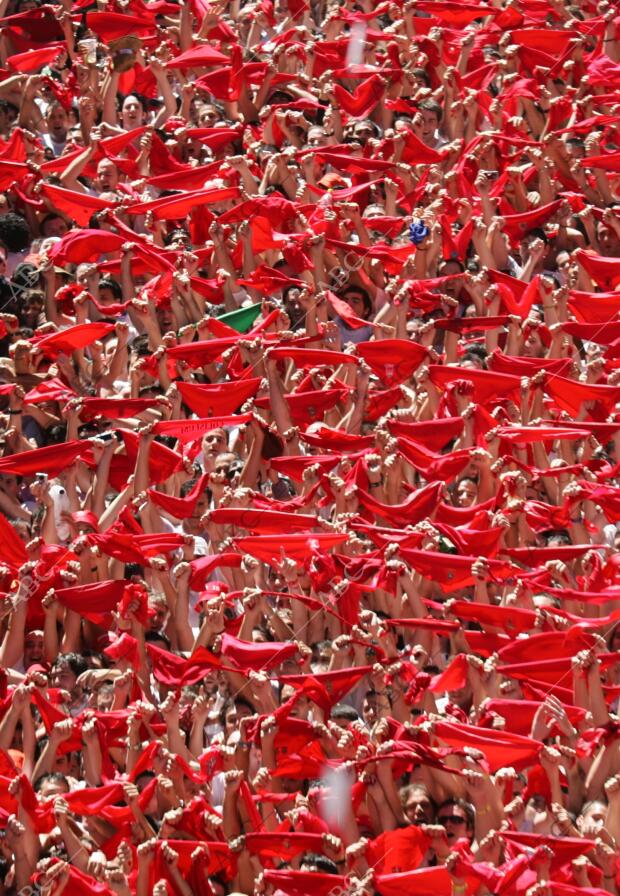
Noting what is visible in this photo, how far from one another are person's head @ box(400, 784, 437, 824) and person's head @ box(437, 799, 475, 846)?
4 cm

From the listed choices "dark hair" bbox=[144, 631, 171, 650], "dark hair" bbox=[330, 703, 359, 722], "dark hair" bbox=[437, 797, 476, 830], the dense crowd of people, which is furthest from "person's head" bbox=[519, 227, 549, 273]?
"dark hair" bbox=[437, 797, 476, 830]

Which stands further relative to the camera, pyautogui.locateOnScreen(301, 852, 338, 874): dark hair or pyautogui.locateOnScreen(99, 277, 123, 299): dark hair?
pyautogui.locateOnScreen(99, 277, 123, 299): dark hair

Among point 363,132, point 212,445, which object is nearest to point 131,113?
point 363,132

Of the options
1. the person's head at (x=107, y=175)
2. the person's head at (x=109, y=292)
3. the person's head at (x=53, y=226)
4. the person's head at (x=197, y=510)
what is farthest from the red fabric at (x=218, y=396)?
the person's head at (x=107, y=175)

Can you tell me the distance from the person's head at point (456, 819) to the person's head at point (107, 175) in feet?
17.0

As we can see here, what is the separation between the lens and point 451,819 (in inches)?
364

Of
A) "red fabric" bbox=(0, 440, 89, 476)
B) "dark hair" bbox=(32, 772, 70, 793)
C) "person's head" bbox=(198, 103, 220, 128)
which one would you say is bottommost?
"dark hair" bbox=(32, 772, 70, 793)

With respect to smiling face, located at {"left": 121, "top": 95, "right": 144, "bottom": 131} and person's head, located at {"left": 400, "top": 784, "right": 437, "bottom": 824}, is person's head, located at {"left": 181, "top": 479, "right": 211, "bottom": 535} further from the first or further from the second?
smiling face, located at {"left": 121, "top": 95, "right": 144, "bottom": 131}

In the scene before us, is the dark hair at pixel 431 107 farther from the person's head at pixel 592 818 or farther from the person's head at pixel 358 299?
the person's head at pixel 592 818

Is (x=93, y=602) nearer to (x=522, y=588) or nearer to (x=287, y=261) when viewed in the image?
(x=522, y=588)

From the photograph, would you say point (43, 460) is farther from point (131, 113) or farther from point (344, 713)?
point (131, 113)

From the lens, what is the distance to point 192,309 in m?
12.5

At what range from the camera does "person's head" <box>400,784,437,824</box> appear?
9.29 m

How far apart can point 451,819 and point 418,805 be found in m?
0.14
